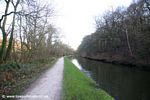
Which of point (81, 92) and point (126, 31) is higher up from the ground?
point (126, 31)

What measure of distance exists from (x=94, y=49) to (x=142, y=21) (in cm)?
4708

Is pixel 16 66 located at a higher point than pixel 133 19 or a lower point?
lower

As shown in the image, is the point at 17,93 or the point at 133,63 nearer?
the point at 17,93

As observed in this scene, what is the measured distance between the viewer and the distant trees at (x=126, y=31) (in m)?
42.4

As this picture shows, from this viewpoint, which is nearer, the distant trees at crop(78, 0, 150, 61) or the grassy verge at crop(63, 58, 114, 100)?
the grassy verge at crop(63, 58, 114, 100)

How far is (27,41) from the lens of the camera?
35.9 meters

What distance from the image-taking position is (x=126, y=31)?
53.9m

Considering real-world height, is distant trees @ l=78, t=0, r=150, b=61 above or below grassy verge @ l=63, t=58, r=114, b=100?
above

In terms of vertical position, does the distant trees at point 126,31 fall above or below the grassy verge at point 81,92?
above

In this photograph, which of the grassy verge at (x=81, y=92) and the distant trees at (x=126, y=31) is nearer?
the grassy verge at (x=81, y=92)

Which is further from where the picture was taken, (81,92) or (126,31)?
(126,31)

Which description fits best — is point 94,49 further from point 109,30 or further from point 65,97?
point 65,97

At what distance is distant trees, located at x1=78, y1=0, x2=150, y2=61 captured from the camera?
42441mm

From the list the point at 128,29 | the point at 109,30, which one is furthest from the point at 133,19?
the point at 109,30
